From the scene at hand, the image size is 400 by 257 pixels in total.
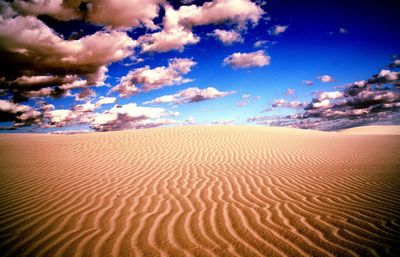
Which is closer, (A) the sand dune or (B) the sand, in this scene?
(B) the sand

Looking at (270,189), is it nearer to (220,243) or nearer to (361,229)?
(361,229)

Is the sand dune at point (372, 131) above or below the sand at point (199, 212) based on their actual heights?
below

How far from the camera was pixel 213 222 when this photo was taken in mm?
3643

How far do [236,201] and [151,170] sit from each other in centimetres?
417

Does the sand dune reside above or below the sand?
below

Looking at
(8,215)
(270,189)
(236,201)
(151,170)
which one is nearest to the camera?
(8,215)

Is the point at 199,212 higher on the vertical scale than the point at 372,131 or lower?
higher

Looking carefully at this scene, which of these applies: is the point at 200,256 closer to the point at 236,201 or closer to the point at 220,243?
the point at 220,243

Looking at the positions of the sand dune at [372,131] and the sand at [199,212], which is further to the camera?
the sand dune at [372,131]

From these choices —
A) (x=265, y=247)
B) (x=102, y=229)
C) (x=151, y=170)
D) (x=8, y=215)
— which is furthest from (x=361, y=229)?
(x=151, y=170)

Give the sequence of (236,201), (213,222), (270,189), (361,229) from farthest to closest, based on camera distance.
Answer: (270,189)
(236,201)
(213,222)
(361,229)

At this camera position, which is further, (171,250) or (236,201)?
(236,201)

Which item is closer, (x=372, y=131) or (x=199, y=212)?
(x=199, y=212)

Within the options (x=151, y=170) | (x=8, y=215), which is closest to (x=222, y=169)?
(x=151, y=170)
